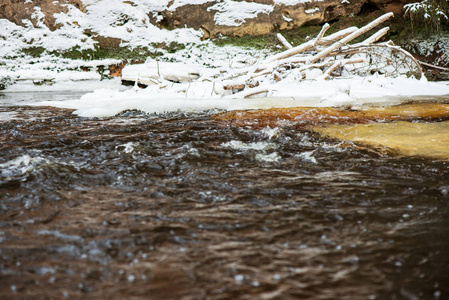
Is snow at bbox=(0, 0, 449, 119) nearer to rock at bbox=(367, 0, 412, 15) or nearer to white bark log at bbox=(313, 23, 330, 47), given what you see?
white bark log at bbox=(313, 23, 330, 47)

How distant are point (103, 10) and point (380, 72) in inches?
409

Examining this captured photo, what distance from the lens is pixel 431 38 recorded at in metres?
11.6

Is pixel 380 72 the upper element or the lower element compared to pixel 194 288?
upper

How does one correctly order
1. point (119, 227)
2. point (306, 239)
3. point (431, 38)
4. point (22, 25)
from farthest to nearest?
point (22, 25), point (431, 38), point (119, 227), point (306, 239)

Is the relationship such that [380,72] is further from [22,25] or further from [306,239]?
[22,25]

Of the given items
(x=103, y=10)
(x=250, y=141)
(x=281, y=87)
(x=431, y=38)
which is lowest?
(x=250, y=141)

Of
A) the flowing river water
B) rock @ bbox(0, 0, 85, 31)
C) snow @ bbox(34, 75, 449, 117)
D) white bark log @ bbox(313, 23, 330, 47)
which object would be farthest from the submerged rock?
rock @ bbox(0, 0, 85, 31)

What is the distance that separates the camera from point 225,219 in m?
1.91

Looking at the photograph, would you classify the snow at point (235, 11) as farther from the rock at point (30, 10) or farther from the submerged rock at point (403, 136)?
the submerged rock at point (403, 136)

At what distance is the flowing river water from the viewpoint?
1.36m

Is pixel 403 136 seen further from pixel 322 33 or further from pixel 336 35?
pixel 336 35

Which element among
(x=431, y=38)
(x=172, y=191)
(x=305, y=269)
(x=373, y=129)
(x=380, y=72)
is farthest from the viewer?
(x=431, y=38)

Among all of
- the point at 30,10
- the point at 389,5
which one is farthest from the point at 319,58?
the point at 30,10

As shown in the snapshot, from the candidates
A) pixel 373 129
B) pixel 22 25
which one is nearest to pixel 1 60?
pixel 22 25
